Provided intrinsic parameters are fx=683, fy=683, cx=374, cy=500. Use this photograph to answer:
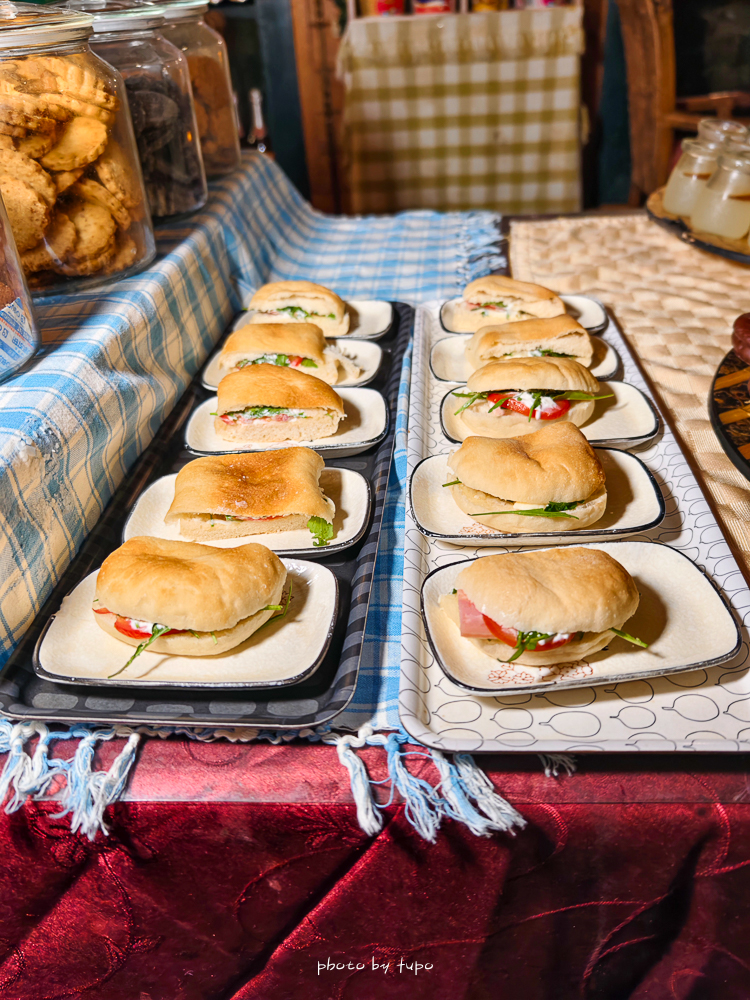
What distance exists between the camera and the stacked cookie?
1123mm

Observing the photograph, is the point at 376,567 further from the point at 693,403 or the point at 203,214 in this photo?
the point at 203,214

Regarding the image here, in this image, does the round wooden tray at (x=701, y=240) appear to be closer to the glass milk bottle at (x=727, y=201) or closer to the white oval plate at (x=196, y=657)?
the glass milk bottle at (x=727, y=201)

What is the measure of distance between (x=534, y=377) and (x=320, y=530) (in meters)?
0.57

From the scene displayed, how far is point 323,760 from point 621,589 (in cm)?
43

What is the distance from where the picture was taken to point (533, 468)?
1097mm

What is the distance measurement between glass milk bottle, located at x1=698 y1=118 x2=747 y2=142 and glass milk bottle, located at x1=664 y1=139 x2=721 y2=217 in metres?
0.03

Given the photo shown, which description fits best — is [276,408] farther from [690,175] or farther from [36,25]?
[690,175]

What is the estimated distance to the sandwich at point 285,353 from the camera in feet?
5.13

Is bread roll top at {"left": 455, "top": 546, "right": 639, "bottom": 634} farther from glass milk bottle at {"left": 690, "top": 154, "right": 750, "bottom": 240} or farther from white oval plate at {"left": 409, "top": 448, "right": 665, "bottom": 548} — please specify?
glass milk bottle at {"left": 690, "top": 154, "right": 750, "bottom": 240}

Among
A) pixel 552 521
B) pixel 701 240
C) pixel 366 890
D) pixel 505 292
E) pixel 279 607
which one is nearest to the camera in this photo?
pixel 366 890

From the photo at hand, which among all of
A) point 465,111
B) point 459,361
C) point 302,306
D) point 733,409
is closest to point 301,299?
point 302,306

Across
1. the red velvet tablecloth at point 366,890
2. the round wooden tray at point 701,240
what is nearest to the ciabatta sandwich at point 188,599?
the red velvet tablecloth at point 366,890

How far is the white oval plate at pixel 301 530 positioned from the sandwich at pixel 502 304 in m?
0.72

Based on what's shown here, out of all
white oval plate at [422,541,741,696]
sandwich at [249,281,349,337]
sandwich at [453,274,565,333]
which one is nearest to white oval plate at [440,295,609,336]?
sandwich at [453,274,565,333]
